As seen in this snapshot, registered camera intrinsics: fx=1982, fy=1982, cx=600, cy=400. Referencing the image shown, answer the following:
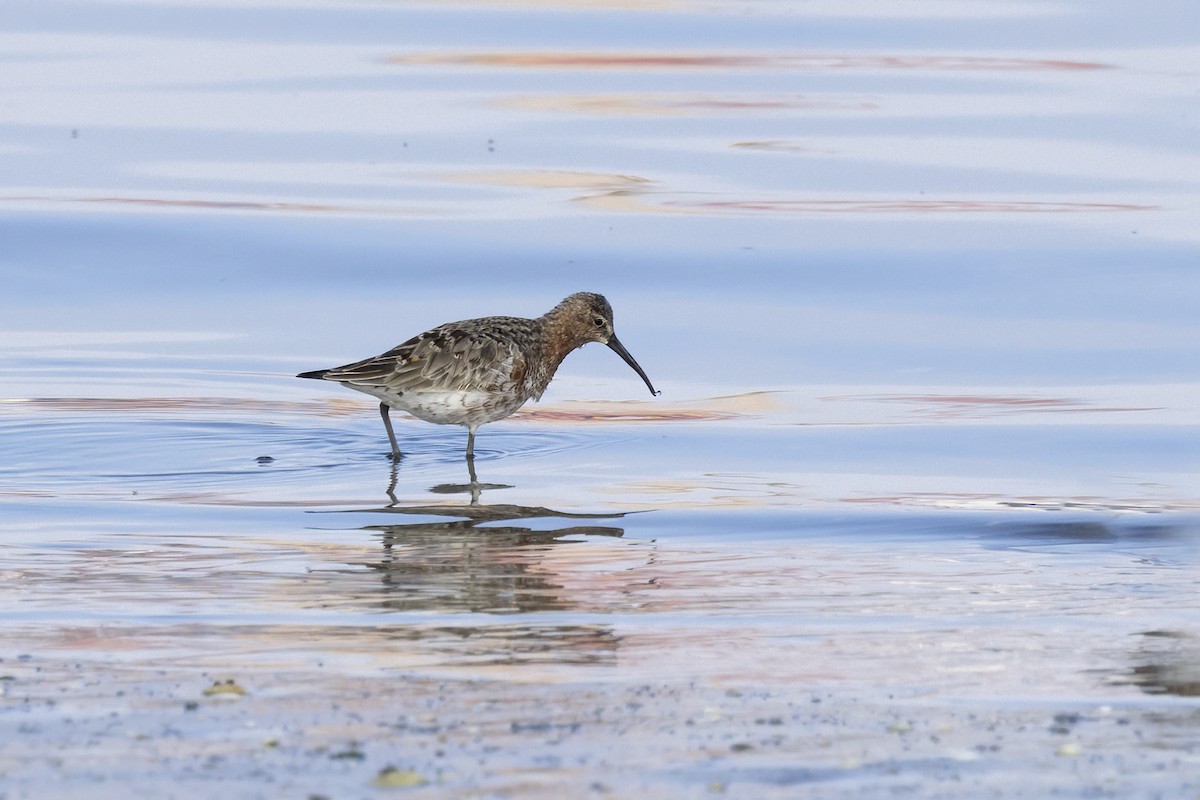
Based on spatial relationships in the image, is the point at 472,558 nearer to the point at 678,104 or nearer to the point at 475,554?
the point at 475,554

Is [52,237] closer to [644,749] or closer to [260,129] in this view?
[260,129]

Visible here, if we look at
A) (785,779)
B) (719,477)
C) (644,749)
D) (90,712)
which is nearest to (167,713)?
(90,712)

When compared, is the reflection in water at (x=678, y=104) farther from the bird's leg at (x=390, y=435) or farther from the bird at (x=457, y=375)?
the bird's leg at (x=390, y=435)

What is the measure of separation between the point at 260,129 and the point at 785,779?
1641 cm

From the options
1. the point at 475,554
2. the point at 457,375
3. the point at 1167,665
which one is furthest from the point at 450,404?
the point at 1167,665

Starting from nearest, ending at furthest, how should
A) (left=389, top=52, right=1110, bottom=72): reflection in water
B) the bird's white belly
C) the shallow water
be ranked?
the shallow water, the bird's white belly, (left=389, top=52, right=1110, bottom=72): reflection in water

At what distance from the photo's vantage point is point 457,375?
10773mm

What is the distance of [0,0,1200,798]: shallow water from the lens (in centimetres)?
545

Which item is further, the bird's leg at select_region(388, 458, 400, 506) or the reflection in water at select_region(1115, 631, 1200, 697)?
the bird's leg at select_region(388, 458, 400, 506)

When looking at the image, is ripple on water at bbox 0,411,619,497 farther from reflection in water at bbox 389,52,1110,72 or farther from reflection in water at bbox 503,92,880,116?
reflection in water at bbox 389,52,1110,72

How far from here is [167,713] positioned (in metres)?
5.43

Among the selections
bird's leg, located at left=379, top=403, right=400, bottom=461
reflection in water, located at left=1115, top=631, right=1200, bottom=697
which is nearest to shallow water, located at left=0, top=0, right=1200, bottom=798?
reflection in water, located at left=1115, top=631, right=1200, bottom=697

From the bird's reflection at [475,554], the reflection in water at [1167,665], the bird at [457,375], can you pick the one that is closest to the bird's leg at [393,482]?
the bird's reflection at [475,554]

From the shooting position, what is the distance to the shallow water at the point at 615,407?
5.45 meters
